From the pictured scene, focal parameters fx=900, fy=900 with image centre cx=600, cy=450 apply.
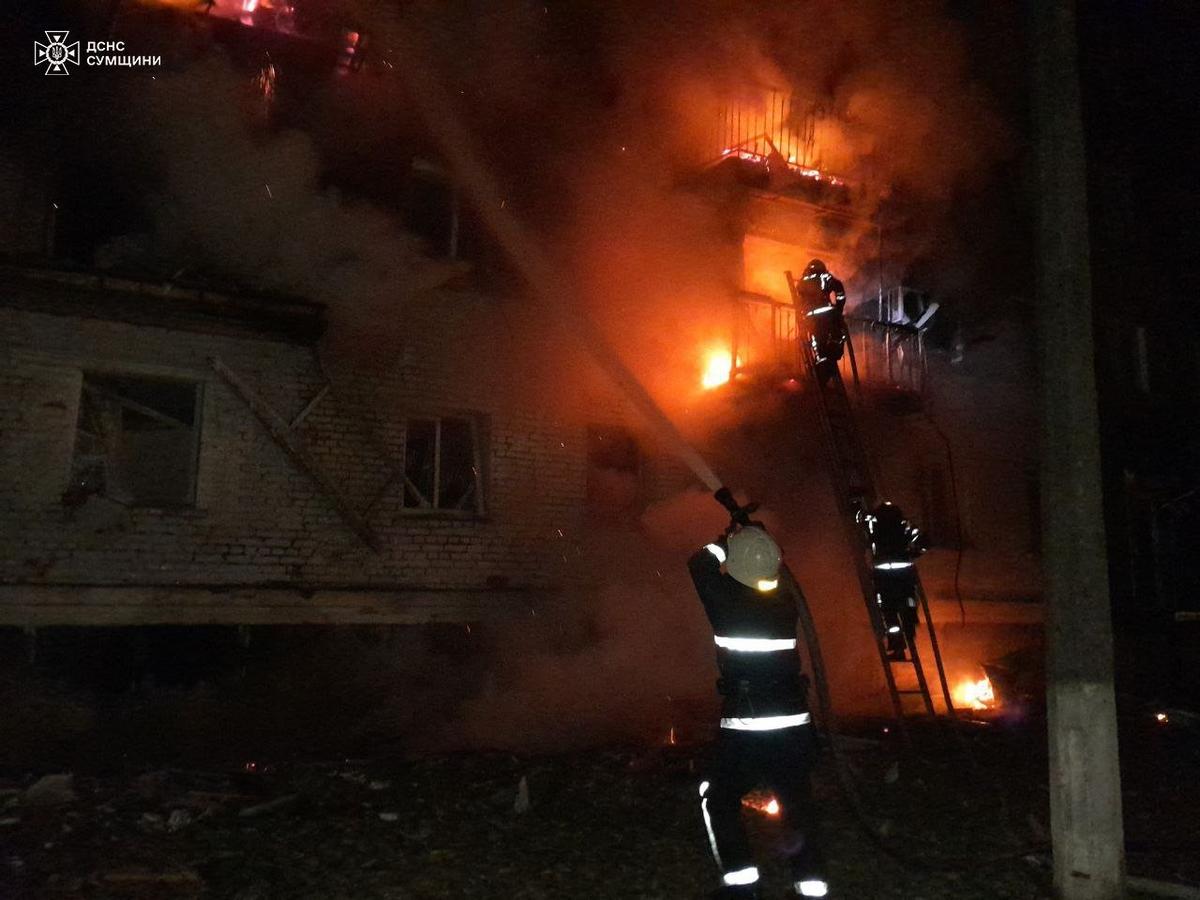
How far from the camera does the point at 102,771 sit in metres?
5.73

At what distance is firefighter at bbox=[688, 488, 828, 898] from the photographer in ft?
12.3

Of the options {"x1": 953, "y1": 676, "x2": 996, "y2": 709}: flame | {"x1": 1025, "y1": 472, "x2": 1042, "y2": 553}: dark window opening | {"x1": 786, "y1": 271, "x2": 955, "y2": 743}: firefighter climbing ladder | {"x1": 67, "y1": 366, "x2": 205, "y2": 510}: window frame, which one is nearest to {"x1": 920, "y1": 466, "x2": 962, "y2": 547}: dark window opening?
{"x1": 1025, "y1": 472, "x2": 1042, "y2": 553}: dark window opening

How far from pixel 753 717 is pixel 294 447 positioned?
16.8 ft

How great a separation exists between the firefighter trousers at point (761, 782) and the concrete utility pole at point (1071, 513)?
120 cm

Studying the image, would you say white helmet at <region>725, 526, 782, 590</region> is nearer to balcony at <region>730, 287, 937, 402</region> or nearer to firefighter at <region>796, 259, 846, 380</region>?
firefighter at <region>796, 259, 846, 380</region>

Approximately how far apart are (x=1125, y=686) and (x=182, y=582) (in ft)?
39.1

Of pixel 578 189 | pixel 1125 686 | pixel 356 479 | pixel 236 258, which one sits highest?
pixel 578 189

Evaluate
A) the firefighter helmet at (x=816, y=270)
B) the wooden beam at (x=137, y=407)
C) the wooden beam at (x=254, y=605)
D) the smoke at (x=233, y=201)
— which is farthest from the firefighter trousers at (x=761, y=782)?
the firefighter helmet at (x=816, y=270)

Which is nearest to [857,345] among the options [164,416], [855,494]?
[855,494]

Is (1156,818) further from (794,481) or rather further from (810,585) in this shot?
(794,481)

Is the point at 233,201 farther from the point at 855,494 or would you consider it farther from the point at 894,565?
the point at 894,565

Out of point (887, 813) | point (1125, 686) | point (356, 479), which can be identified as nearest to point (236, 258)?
point (356, 479)

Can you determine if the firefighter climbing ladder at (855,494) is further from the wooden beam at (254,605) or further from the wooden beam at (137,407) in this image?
the wooden beam at (137,407)

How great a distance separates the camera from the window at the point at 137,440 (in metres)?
7.10
